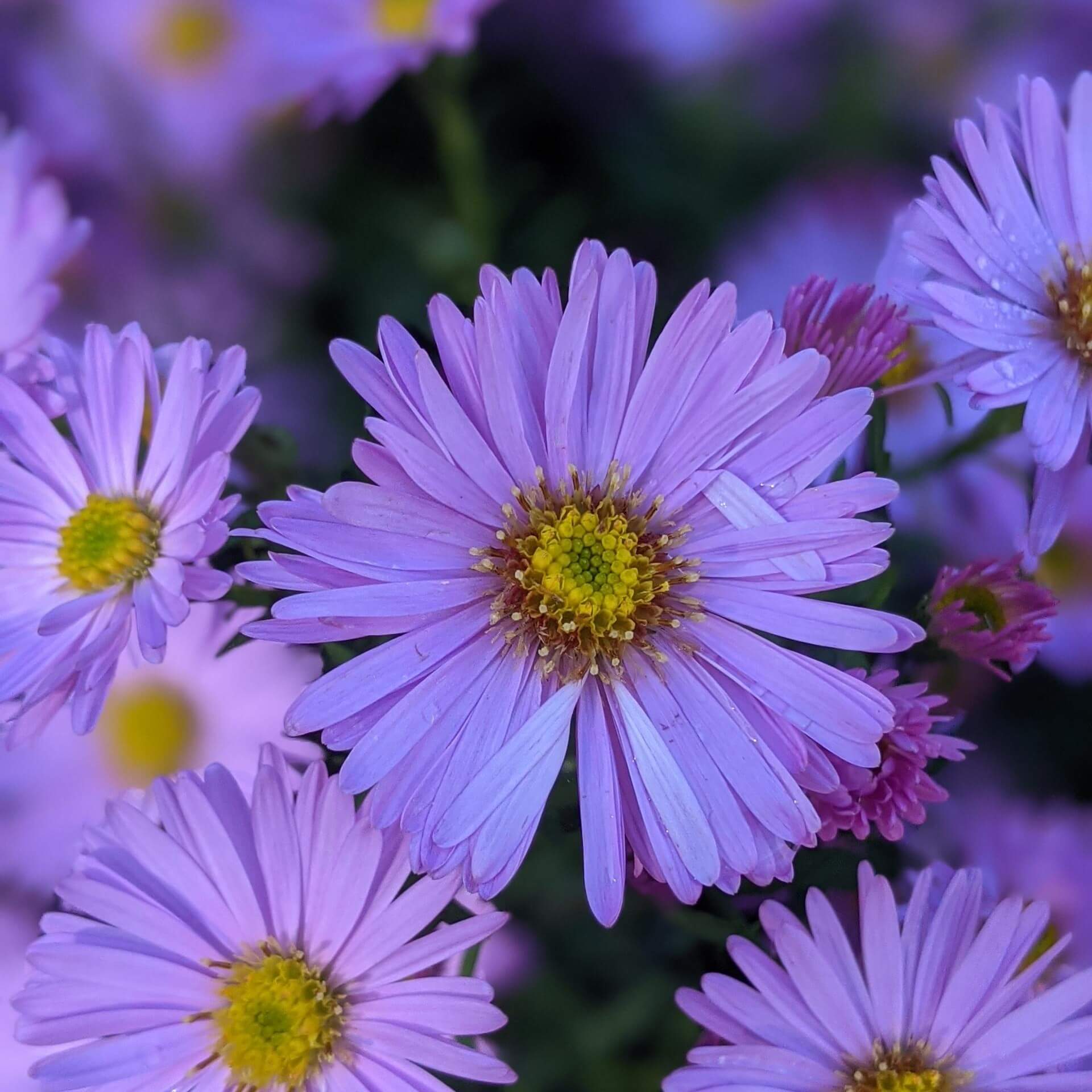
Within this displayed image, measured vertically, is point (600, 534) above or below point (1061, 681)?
below

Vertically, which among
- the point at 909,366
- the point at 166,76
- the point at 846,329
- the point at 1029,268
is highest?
the point at 166,76

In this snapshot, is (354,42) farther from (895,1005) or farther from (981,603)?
(895,1005)

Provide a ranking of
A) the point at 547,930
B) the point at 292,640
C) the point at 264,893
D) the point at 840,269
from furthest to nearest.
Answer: the point at 840,269 < the point at 547,930 < the point at 264,893 < the point at 292,640

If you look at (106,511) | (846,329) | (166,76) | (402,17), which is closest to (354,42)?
(402,17)

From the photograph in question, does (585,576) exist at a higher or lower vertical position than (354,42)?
lower

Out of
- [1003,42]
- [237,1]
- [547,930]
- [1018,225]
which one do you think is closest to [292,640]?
[1018,225]

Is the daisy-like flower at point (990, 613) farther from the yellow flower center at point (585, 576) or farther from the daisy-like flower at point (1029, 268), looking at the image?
the yellow flower center at point (585, 576)

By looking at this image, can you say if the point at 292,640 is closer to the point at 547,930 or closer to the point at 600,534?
the point at 600,534
